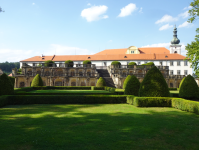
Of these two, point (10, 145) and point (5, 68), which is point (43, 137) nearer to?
point (10, 145)

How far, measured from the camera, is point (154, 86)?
14.2m

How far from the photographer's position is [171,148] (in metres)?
5.18

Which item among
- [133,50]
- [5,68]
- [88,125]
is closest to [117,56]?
[133,50]

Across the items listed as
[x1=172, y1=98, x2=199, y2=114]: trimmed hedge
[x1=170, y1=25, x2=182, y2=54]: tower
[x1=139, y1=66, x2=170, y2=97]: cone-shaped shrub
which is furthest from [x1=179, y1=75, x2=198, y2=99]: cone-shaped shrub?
[x1=170, y1=25, x2=182, y2=54]: tower

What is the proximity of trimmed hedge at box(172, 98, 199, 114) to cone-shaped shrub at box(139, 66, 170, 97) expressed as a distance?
139 centimetres

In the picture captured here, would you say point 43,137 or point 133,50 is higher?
point 133,50

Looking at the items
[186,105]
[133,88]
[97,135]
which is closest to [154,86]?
[186,105]

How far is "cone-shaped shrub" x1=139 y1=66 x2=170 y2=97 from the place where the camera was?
14117mm

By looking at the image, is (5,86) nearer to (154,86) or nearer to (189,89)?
(154,86)

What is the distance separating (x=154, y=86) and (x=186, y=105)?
328cm

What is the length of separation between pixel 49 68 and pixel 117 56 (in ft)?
104

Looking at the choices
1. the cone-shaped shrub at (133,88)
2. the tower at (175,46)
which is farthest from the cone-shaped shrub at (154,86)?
the tower at (175,46)

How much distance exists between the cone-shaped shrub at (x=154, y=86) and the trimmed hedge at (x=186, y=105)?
4.57 ft

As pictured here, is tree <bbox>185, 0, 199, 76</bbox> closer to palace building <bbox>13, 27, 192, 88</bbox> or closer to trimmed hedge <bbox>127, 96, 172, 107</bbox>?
trimmed hedge <bbox>127, 96, 172, 107</bbox>
